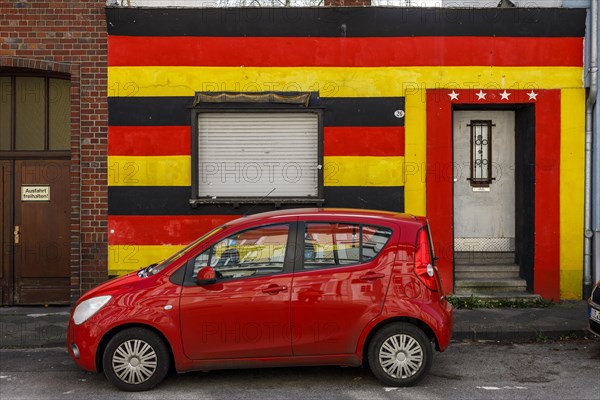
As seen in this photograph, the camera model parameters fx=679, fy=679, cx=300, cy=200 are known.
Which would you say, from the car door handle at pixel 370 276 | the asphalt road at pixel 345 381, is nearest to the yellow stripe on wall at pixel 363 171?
the asphalt road at pixel 345 381

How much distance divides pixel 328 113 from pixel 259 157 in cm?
125

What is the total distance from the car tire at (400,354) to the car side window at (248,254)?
3.86ft

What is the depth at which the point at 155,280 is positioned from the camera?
20.9ft

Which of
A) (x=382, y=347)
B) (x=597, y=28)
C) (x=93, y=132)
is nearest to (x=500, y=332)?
(x=382, y=347)

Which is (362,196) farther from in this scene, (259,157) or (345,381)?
(345,381)

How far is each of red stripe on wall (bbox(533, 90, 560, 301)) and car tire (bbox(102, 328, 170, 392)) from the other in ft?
20.8

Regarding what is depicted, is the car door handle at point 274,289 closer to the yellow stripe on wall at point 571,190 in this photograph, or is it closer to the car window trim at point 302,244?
the car window trim at point 302,244

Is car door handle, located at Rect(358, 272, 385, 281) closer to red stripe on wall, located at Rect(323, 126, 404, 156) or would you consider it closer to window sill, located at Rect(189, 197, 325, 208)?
window sill, located at Rect(189, 197, 325, 208)

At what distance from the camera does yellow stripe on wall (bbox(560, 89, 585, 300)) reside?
10359 mm

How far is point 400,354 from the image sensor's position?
641cm

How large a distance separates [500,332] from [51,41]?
24.9ft

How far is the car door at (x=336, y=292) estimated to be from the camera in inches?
249

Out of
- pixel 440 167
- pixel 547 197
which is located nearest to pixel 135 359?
pixel 440 167

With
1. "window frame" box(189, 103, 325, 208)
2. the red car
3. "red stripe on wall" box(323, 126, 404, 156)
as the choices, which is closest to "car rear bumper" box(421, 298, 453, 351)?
the red car
